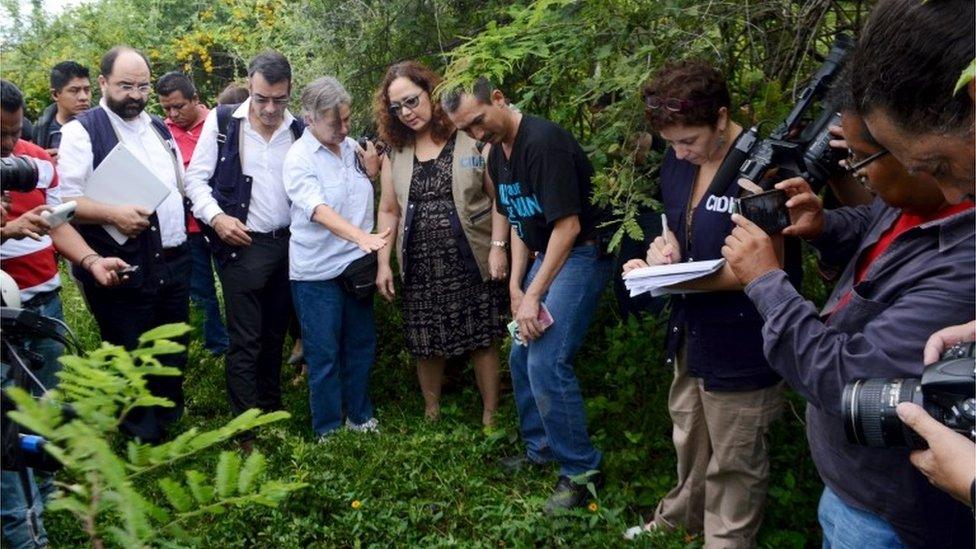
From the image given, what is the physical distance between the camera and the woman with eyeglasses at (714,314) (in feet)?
10.6

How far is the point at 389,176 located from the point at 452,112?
1008 millimetres

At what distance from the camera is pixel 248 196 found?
5.00m

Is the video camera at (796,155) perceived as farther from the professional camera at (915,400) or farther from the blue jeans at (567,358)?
the blue jeans at (567,358)

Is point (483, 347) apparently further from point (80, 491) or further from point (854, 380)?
point (80, 491)

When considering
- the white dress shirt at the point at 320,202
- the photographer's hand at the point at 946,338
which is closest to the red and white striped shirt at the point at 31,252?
the white dress shirt at the point at 320,202

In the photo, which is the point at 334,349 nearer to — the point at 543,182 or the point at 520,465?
the point at 520,465

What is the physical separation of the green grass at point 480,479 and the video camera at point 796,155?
1117 mm

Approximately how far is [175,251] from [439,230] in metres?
1.47

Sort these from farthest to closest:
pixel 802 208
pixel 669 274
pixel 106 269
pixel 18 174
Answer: pixel 106 269
pixel 18 174
pixel 669 274
pixel 802 208

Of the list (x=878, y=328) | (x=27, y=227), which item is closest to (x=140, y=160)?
(x=27, y=227)

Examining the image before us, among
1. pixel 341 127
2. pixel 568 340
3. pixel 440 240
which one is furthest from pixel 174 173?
pixel 568 340

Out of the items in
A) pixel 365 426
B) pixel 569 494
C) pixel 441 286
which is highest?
pixel 441 286

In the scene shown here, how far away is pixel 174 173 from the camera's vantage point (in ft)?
16.6

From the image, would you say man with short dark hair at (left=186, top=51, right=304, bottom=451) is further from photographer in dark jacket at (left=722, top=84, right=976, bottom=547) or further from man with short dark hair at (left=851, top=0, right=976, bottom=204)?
man with short dark hair at (left=851, top=0, right=976, bottom=204)
